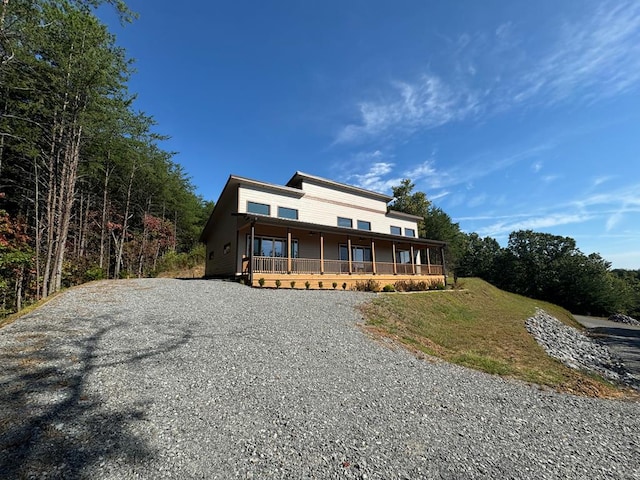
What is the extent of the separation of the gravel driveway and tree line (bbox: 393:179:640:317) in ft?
108

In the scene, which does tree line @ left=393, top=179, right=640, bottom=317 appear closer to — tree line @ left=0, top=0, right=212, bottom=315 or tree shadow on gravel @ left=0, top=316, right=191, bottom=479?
tree line @ left=0, top=0, right=212, bottom=315

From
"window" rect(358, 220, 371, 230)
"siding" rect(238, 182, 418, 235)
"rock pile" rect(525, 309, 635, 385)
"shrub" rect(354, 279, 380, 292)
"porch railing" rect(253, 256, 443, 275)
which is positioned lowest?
"rock pile" rect(525, 309, 635, 385)

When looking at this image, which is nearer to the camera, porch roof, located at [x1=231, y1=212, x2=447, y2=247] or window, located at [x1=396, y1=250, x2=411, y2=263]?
porch roof, located at [x1=231, y1=212, x2=447, y2=247]

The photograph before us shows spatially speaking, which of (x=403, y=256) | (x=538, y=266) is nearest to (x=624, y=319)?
(x=538, y=266)

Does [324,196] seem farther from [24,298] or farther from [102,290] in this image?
[24,298]

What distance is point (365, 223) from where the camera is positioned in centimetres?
2134

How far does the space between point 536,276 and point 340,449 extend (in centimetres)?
4672

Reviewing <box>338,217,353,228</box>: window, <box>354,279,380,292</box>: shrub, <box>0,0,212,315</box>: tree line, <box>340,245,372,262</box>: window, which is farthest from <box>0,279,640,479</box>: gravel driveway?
<box>338,217,353,228</box>: window

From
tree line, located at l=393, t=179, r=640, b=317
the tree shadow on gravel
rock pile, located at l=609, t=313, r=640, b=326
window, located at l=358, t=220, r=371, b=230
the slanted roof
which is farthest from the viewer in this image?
tree line, located at l=393, t=179, r=640, b=317

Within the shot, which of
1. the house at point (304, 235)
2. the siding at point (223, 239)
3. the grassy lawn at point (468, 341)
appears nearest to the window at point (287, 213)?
the house at point (304, 235)

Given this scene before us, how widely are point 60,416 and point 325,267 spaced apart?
1374 centimetres

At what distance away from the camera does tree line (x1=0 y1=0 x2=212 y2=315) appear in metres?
8.76

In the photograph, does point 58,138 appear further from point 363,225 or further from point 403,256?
point 403,256

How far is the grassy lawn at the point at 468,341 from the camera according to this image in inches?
261
